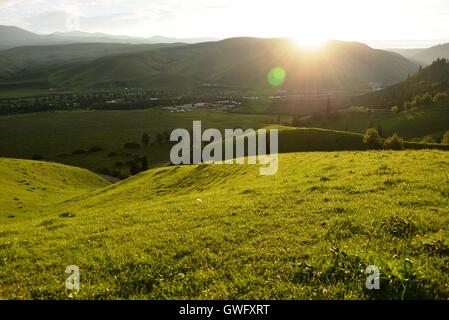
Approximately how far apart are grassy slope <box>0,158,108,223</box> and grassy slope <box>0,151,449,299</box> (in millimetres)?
41121

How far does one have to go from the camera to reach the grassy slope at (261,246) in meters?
12.0

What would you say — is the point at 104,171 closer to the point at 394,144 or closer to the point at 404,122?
the point at 394,144

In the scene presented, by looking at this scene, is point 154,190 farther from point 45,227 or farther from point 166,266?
point 166,266

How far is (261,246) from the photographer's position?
15492 millimetres

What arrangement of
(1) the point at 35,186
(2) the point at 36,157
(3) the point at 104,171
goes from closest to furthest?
(1) the point at 35,186, (3) the point at 104,171, (2) the point at 36,157

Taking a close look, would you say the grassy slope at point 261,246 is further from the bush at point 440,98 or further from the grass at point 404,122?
the bush at point 440,98

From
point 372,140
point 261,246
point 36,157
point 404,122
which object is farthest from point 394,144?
point 36,157

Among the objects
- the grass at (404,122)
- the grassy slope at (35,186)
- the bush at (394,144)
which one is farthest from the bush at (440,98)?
the grassy slope at (35,186)

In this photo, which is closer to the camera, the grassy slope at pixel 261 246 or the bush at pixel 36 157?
the grassy slope at pixel 261 246

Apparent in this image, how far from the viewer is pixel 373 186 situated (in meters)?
24.0

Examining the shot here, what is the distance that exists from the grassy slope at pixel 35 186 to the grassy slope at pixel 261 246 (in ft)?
135

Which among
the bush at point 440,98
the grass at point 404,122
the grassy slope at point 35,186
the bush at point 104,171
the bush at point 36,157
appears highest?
the bush at point 440,98

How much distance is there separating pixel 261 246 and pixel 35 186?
83.0 m
